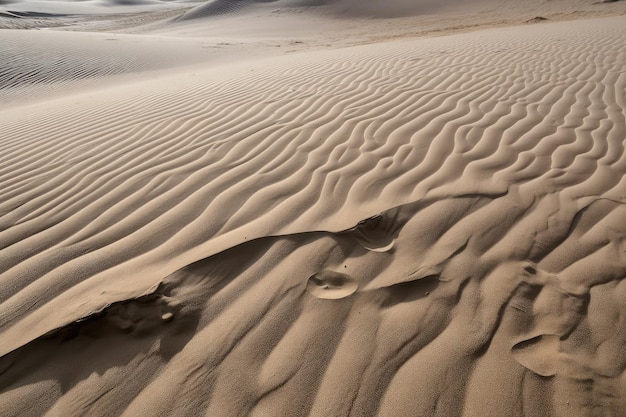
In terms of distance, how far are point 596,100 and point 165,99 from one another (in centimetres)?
537

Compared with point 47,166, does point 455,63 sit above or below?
above

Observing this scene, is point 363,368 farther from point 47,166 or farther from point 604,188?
point 47,166

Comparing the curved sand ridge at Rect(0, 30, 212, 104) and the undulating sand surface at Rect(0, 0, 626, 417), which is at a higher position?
the curved sand ridge at Rect(0, 30, 212, 104)

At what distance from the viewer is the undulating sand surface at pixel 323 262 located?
1.28 m

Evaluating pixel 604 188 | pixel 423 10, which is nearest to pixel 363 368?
pixel 604 188

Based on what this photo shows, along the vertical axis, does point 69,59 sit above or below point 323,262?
above

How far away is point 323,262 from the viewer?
1.77 m

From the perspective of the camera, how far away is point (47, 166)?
10.1 feet

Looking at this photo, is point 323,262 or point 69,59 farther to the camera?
point 69,59

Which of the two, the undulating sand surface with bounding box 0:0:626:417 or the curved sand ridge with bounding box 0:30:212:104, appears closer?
the undulating sand surface with bounding box 0:0:626:417

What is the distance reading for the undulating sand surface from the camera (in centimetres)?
128

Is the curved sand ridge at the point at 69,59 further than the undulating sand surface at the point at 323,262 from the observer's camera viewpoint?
Yes

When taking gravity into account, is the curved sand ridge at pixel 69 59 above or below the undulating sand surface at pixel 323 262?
above

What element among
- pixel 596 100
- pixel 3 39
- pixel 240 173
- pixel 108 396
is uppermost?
pixel 3 39
